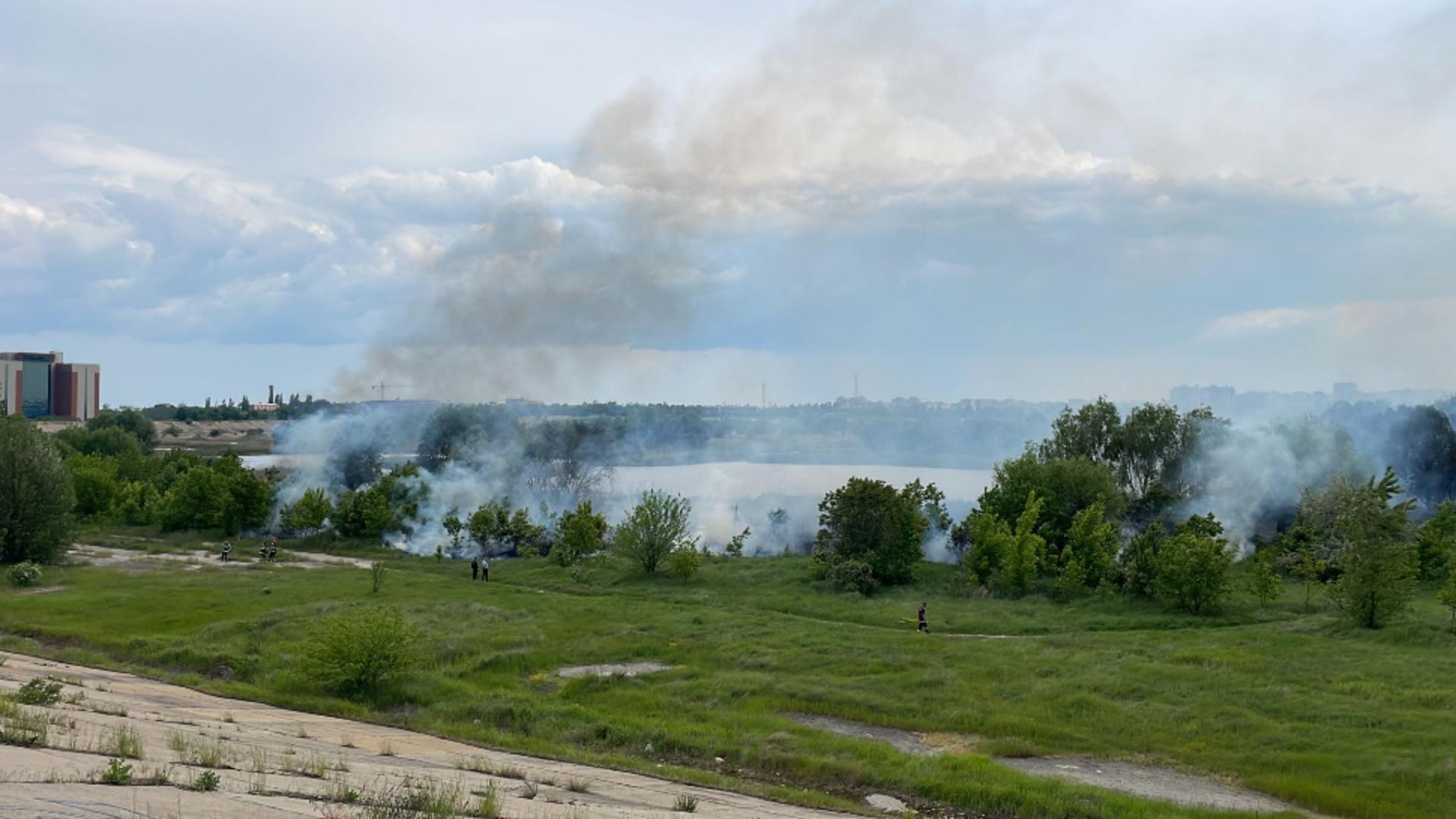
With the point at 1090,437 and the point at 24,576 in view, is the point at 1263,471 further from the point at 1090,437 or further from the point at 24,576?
the point at 24,576

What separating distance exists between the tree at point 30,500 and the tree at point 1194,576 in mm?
51155

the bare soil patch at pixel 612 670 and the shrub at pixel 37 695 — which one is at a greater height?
the shrub at pixel 37 695

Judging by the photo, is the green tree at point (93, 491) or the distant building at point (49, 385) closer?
the green tree at point (93, 491)

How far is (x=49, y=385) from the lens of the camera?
17488 centimetres

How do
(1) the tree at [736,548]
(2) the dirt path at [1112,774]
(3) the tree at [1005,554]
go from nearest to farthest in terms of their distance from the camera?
(2) the dirt path at [1112,774], (3) the tree at [1005,554], (1) the tree at [736,548]

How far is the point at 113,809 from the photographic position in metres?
10.3

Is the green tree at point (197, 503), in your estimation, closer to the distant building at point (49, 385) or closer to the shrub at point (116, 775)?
the shrub at point (116, 775)

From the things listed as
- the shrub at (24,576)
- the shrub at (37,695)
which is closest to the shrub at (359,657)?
the shrub at (37,695)

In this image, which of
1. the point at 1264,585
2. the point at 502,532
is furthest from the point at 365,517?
the point at 1264,585

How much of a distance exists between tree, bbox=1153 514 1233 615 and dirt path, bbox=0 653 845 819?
2485 cm

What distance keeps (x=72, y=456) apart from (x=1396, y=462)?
331 ft

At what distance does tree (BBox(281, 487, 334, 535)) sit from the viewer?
6469cm

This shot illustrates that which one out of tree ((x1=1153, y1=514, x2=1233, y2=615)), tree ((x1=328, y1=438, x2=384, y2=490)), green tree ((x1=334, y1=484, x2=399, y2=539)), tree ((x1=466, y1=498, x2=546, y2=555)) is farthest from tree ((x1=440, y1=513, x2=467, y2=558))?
tree ((x1=1153, y1=514, x2=1233, y2=615))

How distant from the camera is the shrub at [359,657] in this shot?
27.4 metres
